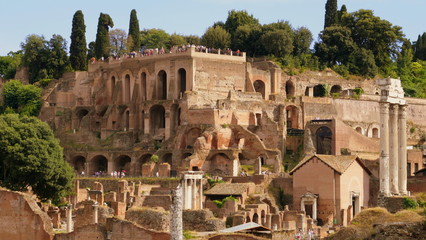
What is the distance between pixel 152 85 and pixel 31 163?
2405 cm

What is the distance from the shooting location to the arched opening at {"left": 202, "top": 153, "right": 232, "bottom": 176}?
72.5 metres

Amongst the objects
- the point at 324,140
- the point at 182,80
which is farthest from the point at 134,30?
the point at 324,140

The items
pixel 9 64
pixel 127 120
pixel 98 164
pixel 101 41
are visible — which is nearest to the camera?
pixel 98 164

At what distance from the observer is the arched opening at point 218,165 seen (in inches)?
2854

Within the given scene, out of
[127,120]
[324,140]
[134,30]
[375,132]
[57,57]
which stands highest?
[134,30]

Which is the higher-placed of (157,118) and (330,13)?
(330,13)

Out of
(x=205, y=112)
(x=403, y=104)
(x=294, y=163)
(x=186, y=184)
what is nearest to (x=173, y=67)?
(x=205, y=112)

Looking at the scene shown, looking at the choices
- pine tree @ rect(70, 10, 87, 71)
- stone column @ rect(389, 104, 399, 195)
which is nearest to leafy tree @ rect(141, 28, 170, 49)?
pine tree @ rect(70, 10, 87, 71)

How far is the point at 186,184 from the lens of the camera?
204 ft

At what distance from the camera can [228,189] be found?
6419 centimetres

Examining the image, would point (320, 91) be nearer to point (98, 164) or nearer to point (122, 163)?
point (122, 163)

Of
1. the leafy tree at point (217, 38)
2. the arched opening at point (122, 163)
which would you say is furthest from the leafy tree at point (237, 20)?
the arched opening at point (122, 163)

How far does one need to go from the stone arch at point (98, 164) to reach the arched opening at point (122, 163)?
38.0 inches

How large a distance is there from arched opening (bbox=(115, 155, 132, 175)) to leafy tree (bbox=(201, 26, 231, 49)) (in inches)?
715
